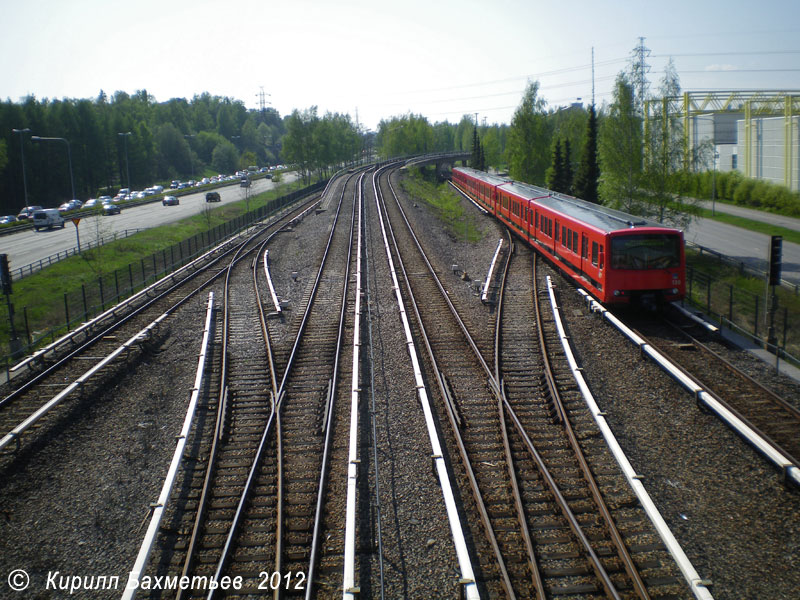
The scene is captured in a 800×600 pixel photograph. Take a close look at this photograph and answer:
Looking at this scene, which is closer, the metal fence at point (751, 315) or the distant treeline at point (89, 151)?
the metal fence at point (751, 315)

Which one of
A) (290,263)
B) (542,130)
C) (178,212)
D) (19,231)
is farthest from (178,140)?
(290,263)

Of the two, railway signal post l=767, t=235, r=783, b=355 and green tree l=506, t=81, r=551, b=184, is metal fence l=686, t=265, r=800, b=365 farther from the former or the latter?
green tree l=506, t=81, r=551, b=184

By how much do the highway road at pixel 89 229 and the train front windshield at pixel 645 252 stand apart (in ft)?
77.9

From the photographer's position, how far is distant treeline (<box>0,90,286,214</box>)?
65231 millimetres

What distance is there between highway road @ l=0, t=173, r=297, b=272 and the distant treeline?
170 inches

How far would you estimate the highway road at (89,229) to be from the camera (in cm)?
3512

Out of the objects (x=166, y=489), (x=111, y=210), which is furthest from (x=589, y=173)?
(x=111, y=210)

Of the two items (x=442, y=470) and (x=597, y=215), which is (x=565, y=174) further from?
(x=442, y=470)

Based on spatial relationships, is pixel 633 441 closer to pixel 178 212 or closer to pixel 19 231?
pixel 19 231

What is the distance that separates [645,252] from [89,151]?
78248 mm

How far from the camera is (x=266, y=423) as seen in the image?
10.5 m

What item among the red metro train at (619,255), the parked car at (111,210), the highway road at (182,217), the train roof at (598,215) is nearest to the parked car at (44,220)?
the highway road at (182,217)

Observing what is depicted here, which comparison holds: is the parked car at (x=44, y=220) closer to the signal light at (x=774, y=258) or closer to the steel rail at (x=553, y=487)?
the steel rail at (x=553, y=487)

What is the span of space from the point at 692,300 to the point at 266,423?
1309 centimetres
